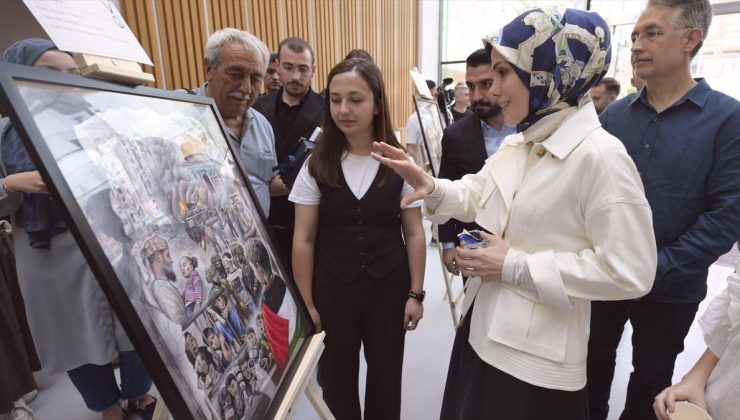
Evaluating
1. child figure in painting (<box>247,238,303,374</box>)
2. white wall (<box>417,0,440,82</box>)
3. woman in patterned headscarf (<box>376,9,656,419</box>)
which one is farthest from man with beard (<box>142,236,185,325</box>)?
white wall (<box>417,0,440,82</box>)

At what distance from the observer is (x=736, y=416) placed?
81cm

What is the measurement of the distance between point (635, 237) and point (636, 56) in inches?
38.4

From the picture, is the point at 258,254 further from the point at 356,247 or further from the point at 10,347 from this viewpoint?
the point at 10,347

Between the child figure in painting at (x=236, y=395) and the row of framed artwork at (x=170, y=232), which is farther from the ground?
the row of framed artwork at (x=170, y=232)

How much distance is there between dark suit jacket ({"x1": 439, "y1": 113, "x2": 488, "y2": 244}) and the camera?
5.96 ft

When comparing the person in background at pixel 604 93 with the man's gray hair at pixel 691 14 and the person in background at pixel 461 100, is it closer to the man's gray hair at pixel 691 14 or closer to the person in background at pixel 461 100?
the person in background at pixel 461 100

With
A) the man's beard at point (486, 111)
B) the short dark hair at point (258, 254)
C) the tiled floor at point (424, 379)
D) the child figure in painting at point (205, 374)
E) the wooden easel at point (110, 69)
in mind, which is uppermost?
the wooden easel at point (110, 69)

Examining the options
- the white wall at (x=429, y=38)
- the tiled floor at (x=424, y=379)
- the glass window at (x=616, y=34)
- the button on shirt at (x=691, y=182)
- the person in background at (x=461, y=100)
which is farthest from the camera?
the white wall at (x=429, y=38)

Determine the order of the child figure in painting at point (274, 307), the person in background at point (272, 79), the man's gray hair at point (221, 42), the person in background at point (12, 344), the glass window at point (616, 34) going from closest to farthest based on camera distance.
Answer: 1. the child figure in painting at point (274, 307)
2. the man's gray hair at point (221, 42)
3. the person in background at point (12, 344)
4. the person in background at point (272, 79)
5. the glass window at point (616, 34)

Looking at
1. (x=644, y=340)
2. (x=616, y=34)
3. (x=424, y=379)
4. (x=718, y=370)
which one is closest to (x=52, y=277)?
(x=424, y=379)

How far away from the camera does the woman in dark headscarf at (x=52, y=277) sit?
4.45 feet

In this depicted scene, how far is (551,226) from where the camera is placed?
93 cm

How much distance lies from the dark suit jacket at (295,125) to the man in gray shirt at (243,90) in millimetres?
304

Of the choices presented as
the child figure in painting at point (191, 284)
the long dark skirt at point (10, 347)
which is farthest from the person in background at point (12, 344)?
the child figure in painting at point (191, 284)
